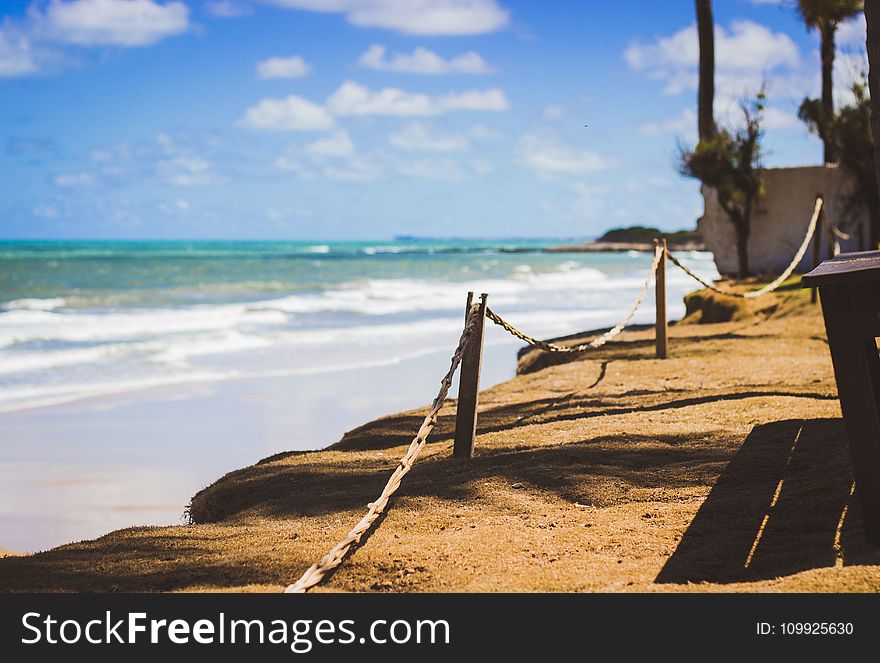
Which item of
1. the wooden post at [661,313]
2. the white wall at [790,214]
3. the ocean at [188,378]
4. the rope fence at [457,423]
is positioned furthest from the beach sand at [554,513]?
the white wall at [790,214]

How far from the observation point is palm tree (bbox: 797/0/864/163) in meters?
20.7

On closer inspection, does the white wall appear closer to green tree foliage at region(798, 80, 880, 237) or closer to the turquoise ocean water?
green tree foliage at region(798, 80, 880, 237)

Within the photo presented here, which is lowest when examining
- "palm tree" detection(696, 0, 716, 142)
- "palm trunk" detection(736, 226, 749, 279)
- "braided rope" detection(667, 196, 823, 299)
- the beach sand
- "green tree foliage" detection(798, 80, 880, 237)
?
the beach sand

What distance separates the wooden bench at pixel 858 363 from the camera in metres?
3.45

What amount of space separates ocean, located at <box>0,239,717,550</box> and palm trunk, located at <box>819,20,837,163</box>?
5001mm

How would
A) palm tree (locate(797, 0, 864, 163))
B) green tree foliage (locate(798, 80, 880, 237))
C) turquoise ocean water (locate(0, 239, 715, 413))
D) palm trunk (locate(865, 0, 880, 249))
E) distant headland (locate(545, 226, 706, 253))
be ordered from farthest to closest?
distant headland (locate(545, 226, 706, 253)), palm tree (locate(797, 0, 864, 163)), green tree foliage (locate(798, 80, 880, 237)), turquoise ocean water (locate(0, 239, 715, 413)), palm trunk (locate(865, 0, 880, 249))

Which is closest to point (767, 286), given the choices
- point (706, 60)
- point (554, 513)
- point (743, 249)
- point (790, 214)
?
point (743, 249)

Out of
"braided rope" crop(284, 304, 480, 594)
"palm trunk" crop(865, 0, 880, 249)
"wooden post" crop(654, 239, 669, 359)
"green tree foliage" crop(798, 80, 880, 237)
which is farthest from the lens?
"green tree foliage" crop(798, 80, 880, 237)

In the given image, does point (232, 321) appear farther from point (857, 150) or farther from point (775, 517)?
point (775, 517)

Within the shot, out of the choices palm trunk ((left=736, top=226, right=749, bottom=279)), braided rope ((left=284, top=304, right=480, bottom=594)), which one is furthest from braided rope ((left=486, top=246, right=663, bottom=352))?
palm trunk ((left=736, top=226, right=749, bottom=279))

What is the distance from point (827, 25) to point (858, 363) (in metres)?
21.8

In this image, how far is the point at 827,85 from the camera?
21906 millimetres
